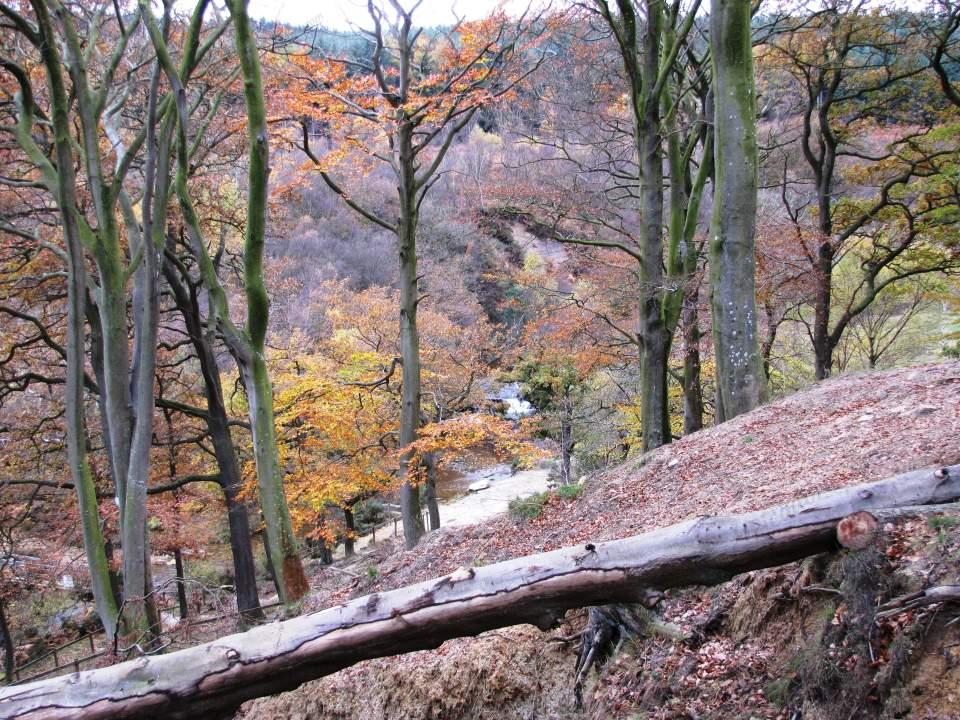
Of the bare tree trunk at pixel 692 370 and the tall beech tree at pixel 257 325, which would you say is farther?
the bare tree trunk at pixel 692 370

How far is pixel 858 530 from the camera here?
254 centimetres

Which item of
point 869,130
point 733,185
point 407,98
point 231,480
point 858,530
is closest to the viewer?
point 858,530

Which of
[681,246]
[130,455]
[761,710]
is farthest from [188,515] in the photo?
[761,710]

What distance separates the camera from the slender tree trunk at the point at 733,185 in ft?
24.4

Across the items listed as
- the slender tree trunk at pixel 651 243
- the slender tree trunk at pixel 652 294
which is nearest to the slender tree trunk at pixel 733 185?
the slender tree trunk at pixel 651 243

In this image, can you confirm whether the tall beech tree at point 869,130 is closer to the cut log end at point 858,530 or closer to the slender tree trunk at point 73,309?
the cut log end at point 858,530

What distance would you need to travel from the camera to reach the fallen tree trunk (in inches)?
107

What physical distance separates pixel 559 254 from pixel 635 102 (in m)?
17.3

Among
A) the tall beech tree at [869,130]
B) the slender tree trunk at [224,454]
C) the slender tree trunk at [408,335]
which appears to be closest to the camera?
the slender tree trunk at [408,335]

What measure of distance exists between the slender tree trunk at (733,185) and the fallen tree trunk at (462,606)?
509 centimetres

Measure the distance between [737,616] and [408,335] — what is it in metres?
8.48

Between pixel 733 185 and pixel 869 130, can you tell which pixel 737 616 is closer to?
pixel 733 185

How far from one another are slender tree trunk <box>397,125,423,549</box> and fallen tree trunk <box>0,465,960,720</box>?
7.93 metres

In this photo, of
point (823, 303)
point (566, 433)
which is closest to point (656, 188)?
point (823, 303)
